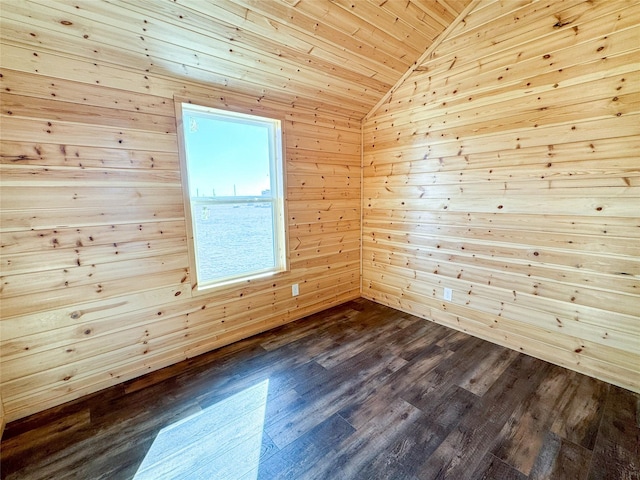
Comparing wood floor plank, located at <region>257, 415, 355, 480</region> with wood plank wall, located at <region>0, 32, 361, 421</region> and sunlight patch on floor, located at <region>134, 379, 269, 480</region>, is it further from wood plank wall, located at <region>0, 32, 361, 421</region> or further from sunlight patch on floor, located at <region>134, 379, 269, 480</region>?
wood plank wall, located at <region>0, 32, 361, 421</region>

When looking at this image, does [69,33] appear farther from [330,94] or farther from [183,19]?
[330,94]

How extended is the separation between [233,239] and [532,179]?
2517 mm

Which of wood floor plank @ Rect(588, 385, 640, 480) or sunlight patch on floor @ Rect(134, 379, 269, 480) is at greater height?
wood floor plank @ Rect(588, 385, 640, 480)

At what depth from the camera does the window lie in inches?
89.7

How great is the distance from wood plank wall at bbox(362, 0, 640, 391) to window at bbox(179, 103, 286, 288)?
141cm

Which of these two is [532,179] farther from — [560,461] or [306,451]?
[306,451]

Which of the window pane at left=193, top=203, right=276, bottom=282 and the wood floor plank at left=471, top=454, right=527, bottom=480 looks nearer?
the wood floor plank at left=471, top=454, right=527, bottom=480

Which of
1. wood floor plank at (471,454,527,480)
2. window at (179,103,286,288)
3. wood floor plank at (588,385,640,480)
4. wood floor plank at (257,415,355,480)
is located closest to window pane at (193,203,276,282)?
window at (179,103,286,288)

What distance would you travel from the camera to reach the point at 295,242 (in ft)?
9.68

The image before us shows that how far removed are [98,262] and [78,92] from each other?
107cm

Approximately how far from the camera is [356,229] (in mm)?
3545

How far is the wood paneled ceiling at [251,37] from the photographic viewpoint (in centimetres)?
152

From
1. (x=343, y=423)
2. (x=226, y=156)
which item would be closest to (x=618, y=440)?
(x=343, y=423)

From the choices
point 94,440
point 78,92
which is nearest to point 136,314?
point 94,440
